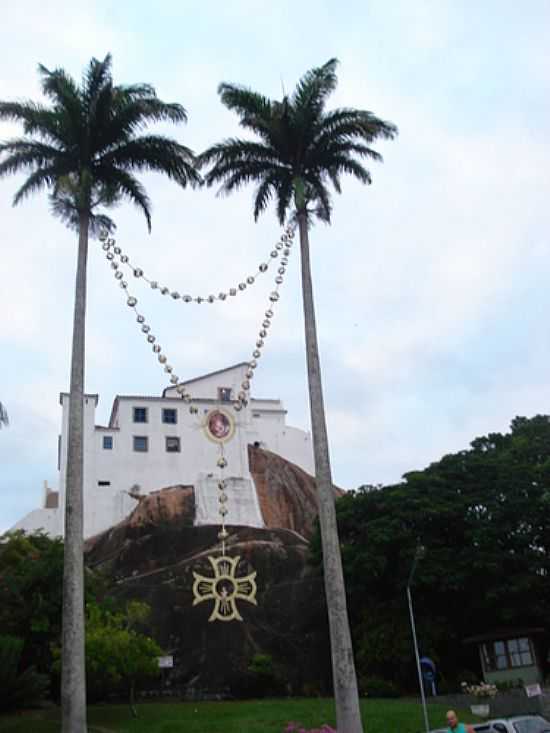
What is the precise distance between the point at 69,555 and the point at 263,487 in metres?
45.6

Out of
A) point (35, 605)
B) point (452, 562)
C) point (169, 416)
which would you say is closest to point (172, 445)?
point (169, 416)

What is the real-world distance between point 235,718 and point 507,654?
1296 cm

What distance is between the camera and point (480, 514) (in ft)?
132

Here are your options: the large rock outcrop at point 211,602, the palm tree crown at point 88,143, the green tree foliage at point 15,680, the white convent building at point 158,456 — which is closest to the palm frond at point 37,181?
the palm tree crown at point 88,143

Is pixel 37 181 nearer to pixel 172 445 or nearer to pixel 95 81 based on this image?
pixel 95 81

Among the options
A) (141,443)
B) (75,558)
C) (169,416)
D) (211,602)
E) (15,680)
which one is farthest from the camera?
(169,416)

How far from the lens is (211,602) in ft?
149

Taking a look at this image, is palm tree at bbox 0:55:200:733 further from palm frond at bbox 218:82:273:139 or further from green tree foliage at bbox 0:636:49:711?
green tree foliage at bbox 0:636:49:711

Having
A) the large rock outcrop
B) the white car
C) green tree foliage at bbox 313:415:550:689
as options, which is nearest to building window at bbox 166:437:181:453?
the large rock outcrop

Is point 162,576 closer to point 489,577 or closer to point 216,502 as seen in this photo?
point 216,502

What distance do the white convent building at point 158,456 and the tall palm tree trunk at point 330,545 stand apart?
1474 inches

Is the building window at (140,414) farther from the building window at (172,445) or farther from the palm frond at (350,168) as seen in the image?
the palm frond at (350,168)

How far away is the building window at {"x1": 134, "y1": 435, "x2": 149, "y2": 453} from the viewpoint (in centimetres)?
6338

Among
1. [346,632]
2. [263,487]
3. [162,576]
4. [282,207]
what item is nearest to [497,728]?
[346,632]
